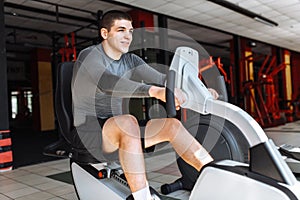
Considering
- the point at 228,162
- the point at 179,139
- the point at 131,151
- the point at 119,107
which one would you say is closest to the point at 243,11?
the point at 119,107

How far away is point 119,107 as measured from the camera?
1.84m

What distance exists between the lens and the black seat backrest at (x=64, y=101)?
6.01 ft

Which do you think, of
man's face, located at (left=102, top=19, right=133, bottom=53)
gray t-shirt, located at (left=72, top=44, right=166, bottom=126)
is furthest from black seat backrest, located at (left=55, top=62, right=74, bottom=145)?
man's face, located at (left=102, top=19, right=133, bottom=53)

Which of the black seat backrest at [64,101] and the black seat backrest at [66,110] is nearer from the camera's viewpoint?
the black seat backrest at [66,110]

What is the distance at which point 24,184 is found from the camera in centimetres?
289

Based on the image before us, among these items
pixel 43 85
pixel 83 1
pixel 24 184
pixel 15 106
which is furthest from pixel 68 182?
pixel 15 106

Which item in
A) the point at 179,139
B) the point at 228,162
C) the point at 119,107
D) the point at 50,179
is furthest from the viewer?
the point at 50,179

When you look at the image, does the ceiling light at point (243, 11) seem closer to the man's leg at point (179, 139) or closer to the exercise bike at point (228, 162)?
the man's leg at point (179, 139)

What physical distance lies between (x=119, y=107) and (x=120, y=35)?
460mm

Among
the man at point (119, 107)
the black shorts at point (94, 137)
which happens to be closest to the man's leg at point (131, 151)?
the man at point (119, 107)

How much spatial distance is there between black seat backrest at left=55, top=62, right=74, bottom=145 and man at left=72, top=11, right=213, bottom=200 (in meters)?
0.15

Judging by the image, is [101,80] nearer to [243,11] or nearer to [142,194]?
Answer: [142,194]

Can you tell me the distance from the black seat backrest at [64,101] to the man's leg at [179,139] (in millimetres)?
521

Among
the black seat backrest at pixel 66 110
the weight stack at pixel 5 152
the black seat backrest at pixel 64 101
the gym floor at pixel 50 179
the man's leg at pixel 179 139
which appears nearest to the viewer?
the man's leg at pixel 179 139
